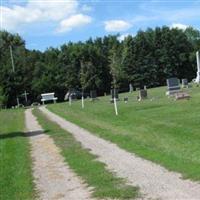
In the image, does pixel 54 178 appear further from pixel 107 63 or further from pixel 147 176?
pixel 107 63

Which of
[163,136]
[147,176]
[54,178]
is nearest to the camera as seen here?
[147,176]

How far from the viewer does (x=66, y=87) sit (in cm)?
9431

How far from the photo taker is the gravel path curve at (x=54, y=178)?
10144mm

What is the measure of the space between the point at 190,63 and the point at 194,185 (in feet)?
324

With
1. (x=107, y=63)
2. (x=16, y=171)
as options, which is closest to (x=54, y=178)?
(x=16, y=171)

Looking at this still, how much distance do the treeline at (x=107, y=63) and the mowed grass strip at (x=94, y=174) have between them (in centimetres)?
6899

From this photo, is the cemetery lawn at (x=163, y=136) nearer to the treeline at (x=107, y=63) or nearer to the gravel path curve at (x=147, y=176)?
the gravel path curve at (x=147, y=176)

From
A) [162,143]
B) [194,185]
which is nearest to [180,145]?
[162,143]

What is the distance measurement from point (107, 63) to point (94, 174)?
91695 millimetres

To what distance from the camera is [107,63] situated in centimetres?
10319

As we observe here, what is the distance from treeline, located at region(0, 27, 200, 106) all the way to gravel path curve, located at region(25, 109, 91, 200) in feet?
227

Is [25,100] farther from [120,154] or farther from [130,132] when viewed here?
[120,154]

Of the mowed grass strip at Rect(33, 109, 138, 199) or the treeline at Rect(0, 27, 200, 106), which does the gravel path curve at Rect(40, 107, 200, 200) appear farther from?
the treeline at Rect(0, 27, 200, 106)

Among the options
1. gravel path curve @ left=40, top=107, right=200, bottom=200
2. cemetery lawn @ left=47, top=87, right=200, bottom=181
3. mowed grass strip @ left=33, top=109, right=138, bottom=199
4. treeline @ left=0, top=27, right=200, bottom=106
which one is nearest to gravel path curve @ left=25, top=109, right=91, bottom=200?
mowed grass strip @ left=33, top=109, right=138, bottom=199
